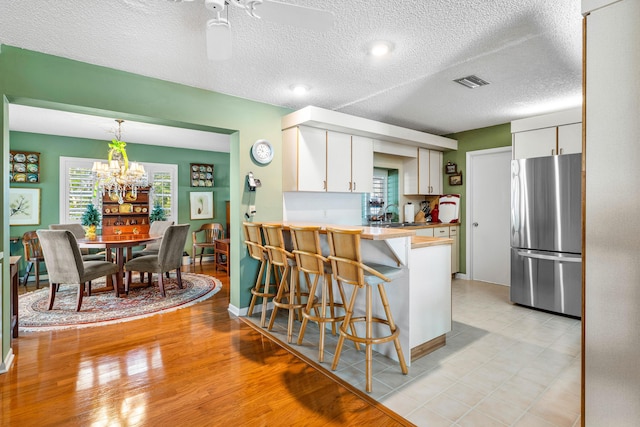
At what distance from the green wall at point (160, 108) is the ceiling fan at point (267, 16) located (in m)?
1.56

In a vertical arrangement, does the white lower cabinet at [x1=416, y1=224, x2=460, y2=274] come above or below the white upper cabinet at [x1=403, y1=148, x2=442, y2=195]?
below

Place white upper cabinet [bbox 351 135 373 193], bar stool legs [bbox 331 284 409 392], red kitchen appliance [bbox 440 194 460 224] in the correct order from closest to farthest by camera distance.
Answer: bar stool legs [bbox 331 284 409 392], white upper cabinet [bbox 351 135 373 193], red kitchen appliance [bbox 440 194 460 224]

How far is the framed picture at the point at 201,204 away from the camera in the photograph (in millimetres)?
6895

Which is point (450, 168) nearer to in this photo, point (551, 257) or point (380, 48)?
point (551, 257)

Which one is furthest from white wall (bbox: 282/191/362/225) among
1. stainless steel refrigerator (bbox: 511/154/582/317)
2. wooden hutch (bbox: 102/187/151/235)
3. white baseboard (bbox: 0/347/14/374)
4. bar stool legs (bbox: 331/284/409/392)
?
wooden hutch (bbox: 102/187/151/235)

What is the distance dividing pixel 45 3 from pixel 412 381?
10.8 ft

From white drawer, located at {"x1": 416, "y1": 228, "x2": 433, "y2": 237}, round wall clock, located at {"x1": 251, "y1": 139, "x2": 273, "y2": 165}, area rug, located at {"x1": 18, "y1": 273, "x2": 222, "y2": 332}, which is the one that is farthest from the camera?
white drawer, located at {"x1": 416, "y1": 228, "x2": 433, "y2": 237}

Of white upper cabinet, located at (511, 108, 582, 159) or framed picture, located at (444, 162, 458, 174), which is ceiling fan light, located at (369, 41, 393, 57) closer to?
white upper cabinet, located at (511, 108, 582, 159)

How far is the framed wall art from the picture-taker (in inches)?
202

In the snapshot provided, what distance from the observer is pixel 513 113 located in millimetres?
4219

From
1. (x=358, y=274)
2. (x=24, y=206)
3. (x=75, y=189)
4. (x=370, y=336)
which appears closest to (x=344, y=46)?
(x=358, y=274)

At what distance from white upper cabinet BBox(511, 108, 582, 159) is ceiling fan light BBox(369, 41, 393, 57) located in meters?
2.31

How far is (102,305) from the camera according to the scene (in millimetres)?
3918

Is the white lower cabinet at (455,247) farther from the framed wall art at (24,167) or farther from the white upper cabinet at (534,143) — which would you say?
the framed wall art at (24,167)
